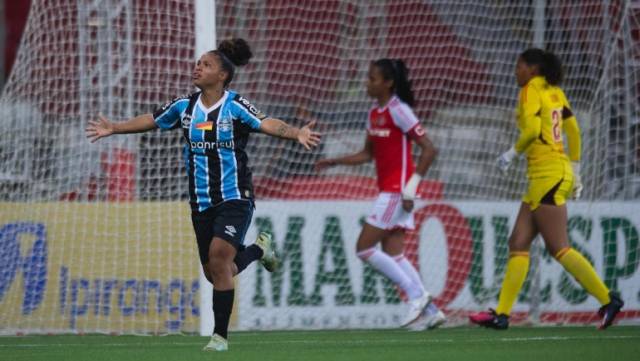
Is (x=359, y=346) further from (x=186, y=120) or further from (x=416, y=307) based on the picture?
(x=186, y=120)

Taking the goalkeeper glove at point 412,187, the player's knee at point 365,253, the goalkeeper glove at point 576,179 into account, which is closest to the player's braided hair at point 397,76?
the goalkeeper glove at point 412,187

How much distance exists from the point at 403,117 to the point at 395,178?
489 mm

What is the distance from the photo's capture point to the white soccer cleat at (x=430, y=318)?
10.7 metres

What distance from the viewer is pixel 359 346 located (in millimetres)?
8867

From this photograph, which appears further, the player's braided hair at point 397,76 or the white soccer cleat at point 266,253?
the player's braided hair at point 397,76

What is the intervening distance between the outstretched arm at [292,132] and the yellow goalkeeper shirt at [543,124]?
100 inches

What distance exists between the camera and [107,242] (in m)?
10.9

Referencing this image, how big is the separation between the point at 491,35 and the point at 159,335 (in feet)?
14.5

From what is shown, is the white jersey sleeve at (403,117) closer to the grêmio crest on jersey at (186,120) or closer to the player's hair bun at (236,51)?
the player's hair bun at (236,51)

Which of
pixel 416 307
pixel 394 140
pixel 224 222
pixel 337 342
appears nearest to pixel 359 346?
pixel 337 342

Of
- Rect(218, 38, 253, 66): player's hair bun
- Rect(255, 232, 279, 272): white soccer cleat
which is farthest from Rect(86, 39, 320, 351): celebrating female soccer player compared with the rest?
Rect(255, 232, 279, 272): white soccer cleat

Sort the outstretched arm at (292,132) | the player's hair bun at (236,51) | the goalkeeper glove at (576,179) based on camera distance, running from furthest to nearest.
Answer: the goalkeeper glove at (576,179)
the player's hair bun at (236,51)
the outstretched arm at (292,132)

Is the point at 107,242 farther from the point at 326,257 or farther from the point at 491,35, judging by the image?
the point at 491,35

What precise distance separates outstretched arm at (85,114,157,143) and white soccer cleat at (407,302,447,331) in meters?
3.04
